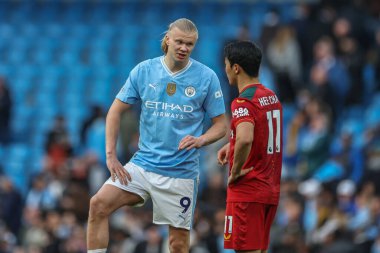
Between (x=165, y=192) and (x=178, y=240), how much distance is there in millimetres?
446

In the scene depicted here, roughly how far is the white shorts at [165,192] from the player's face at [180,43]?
104cm

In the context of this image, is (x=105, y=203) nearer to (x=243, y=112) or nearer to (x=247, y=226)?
(x=247, y=226)

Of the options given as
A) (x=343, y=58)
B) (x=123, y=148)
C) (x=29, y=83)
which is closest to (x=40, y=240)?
(x=123, y=148)

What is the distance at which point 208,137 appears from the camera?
9961 millimetres

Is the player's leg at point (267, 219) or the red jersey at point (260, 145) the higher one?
the red jersey at point (260, 145)

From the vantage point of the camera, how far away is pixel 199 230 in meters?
15.6

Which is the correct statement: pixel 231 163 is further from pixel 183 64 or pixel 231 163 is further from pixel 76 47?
pixel 76 47

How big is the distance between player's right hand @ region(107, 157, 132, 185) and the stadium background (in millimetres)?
4907

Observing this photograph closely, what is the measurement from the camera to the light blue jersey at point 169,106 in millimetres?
10117

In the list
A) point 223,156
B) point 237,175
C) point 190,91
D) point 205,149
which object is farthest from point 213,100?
point 205,149

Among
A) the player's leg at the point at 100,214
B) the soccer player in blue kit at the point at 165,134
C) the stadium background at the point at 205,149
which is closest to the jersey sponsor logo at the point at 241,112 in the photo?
the soccer player in blue kit at the point at 165,134

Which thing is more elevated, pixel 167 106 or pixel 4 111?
pixel 167 106

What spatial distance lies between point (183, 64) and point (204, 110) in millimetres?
452

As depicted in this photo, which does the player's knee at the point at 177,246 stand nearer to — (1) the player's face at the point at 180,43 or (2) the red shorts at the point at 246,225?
(2) the red shorts at the point at 246,225
